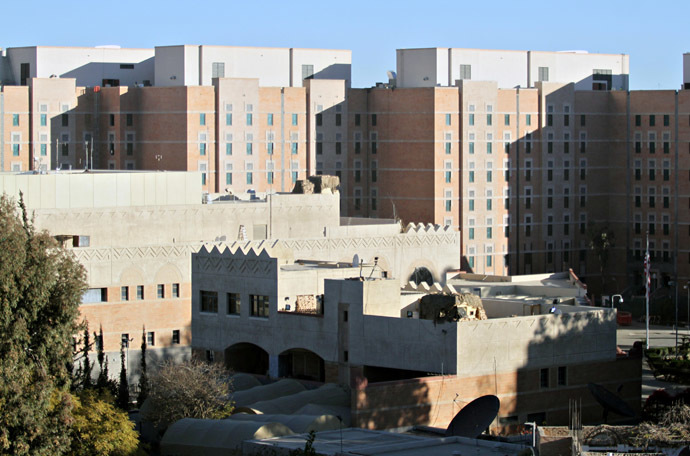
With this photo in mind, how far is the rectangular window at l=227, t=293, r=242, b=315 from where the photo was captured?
7619 centimetres

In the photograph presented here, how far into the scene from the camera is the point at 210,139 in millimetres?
122875

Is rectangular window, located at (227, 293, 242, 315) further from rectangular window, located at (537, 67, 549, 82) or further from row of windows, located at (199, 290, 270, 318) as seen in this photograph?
rectangular window, located at (537, 67, 549, 82)

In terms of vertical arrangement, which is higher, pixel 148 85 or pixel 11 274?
pixel 148 85

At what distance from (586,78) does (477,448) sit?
89177mm

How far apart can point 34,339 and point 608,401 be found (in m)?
25.5

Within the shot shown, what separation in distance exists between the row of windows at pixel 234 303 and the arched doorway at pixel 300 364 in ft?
7.50

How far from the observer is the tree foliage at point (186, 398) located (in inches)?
2504

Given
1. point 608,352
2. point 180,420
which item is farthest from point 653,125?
point 180,420

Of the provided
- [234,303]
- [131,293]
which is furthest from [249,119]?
[234,303]

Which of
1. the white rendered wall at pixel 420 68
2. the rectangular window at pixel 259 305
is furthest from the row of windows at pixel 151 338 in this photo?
the white rendered wall at pixel 420 68

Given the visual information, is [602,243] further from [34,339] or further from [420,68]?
[34,339]

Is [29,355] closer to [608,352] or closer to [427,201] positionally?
[608,352]

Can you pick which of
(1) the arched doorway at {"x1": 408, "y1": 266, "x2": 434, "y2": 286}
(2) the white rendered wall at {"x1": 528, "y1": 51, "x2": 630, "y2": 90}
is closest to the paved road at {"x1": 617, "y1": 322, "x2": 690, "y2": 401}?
(1) the arched doorway at {"x1": 408, "y1": 266, "x2": 434, "y2": 286}

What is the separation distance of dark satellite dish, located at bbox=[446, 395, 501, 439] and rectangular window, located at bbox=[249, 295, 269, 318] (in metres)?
15.5
